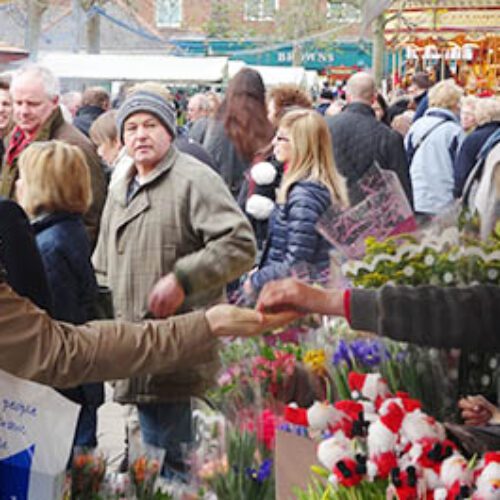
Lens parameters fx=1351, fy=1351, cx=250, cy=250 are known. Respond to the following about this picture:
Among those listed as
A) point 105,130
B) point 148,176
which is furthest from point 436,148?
point 148,176

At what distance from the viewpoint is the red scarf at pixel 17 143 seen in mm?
6104

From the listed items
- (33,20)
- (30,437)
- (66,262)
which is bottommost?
(30,437)

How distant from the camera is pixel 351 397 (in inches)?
125

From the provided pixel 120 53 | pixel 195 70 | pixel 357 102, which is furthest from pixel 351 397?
pixel 120 53

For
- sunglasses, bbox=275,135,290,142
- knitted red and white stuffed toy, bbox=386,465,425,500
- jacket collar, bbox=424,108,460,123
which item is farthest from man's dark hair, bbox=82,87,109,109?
knitted red and white stuffed toy, bbox=386,465,425,500

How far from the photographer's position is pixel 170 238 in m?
4.63

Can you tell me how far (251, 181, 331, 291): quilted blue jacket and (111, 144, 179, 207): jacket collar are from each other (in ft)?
1.78

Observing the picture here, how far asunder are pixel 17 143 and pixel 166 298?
280cm

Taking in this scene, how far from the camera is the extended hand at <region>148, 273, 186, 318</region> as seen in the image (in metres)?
3.61

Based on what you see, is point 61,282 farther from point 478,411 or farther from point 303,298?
point 478,411

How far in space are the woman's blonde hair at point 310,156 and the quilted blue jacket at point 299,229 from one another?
0.04 m

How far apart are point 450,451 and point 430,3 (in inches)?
142

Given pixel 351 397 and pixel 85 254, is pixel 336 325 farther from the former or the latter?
pixel 85 254

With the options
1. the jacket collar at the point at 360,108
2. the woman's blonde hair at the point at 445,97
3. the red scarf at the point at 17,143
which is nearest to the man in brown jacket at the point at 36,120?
the red scarf at the point at 17,143
